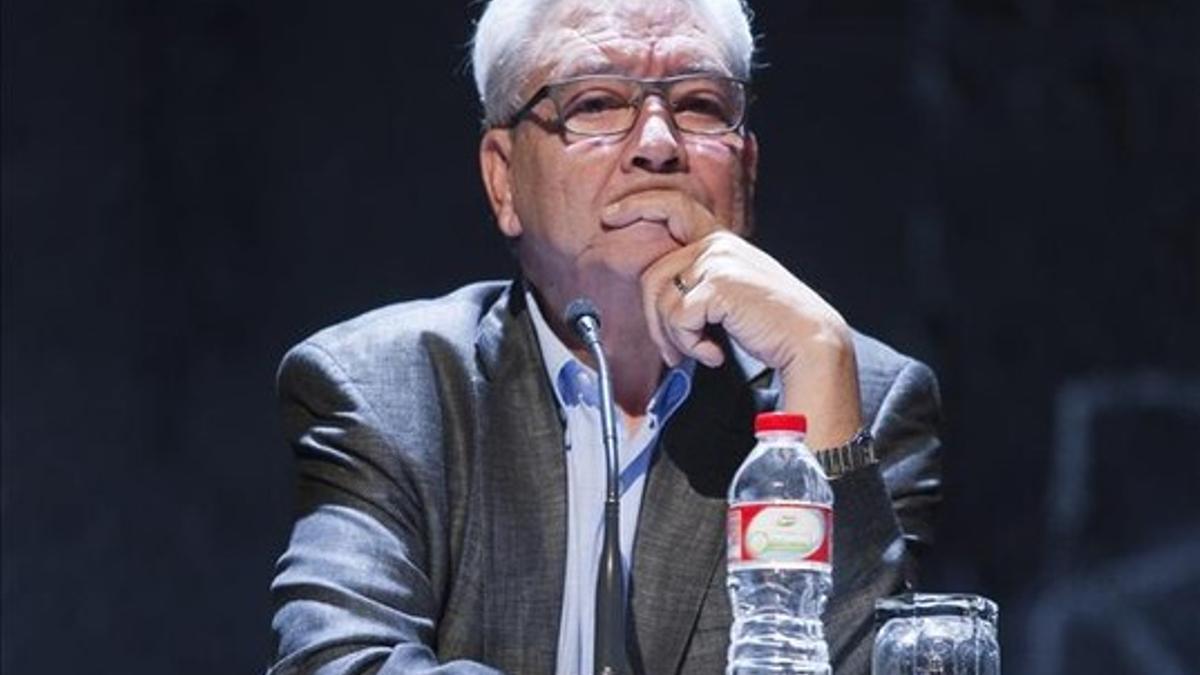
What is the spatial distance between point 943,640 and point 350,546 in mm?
578

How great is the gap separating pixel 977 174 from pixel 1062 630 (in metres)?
0.58

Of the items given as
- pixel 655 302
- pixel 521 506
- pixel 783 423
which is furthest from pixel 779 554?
pixel 521 506

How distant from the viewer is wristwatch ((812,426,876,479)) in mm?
2055

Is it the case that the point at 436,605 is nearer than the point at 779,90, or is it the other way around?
the point at 436,605

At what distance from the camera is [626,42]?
2.31 metres

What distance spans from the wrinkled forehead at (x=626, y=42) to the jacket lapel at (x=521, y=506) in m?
0.28

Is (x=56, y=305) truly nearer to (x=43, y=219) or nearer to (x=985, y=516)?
(x=43, y=219)

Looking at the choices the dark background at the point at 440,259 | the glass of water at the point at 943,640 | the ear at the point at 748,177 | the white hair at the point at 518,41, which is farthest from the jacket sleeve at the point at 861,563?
the dark background at the point at 440,259

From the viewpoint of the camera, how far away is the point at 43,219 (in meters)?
2.98

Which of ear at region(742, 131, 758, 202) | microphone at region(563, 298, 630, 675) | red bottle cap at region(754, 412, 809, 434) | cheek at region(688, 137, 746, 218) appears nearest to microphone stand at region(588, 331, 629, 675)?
microphone at region(563, 298, 630, 675)

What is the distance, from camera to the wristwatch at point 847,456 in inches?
80.9

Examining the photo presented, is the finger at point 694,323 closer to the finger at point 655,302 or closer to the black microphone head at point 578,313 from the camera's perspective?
the finger at point 655,302

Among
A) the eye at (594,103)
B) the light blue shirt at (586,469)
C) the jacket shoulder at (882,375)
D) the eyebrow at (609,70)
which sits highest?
the eyebrow at (609,70)

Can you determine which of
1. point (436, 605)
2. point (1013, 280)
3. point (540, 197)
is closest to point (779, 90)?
point (1013, 280)
